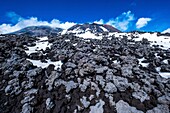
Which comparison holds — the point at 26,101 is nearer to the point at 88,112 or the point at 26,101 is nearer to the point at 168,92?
the point at 88,112

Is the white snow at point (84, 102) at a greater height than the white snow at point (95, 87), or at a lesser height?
lesser

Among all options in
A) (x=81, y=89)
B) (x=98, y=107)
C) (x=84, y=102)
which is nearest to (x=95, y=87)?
(x=81, y=89)

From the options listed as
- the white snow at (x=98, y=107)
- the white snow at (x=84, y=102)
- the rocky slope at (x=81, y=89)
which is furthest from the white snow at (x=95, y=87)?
the white snow at (x=84, y=102)

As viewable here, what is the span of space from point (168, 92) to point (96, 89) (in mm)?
9301

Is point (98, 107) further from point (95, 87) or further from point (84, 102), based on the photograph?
point (95, 87)

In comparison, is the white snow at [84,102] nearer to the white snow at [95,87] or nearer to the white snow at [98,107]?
the white snow at [98,107]

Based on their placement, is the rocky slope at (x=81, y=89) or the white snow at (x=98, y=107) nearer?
the white snow at (x=98, y=107)

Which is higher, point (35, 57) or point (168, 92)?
point (35, 57)

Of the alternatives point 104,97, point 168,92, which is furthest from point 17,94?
point 168,92

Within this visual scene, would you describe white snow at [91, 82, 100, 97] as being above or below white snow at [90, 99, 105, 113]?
above

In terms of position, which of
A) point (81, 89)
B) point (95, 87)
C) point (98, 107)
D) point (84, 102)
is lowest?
point (98, 107)

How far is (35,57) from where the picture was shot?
30.6 m

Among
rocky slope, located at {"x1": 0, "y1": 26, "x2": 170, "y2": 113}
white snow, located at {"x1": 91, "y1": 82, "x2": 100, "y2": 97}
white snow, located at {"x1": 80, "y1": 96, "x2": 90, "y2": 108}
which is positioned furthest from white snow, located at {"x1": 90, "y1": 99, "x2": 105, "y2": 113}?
white snow, located at {"x1": 91, "y1": 82, "x2": 100, "y2": 97}

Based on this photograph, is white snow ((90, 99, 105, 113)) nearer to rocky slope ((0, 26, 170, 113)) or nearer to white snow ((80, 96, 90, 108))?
rocky slope ((0, 26, 170, 113))
